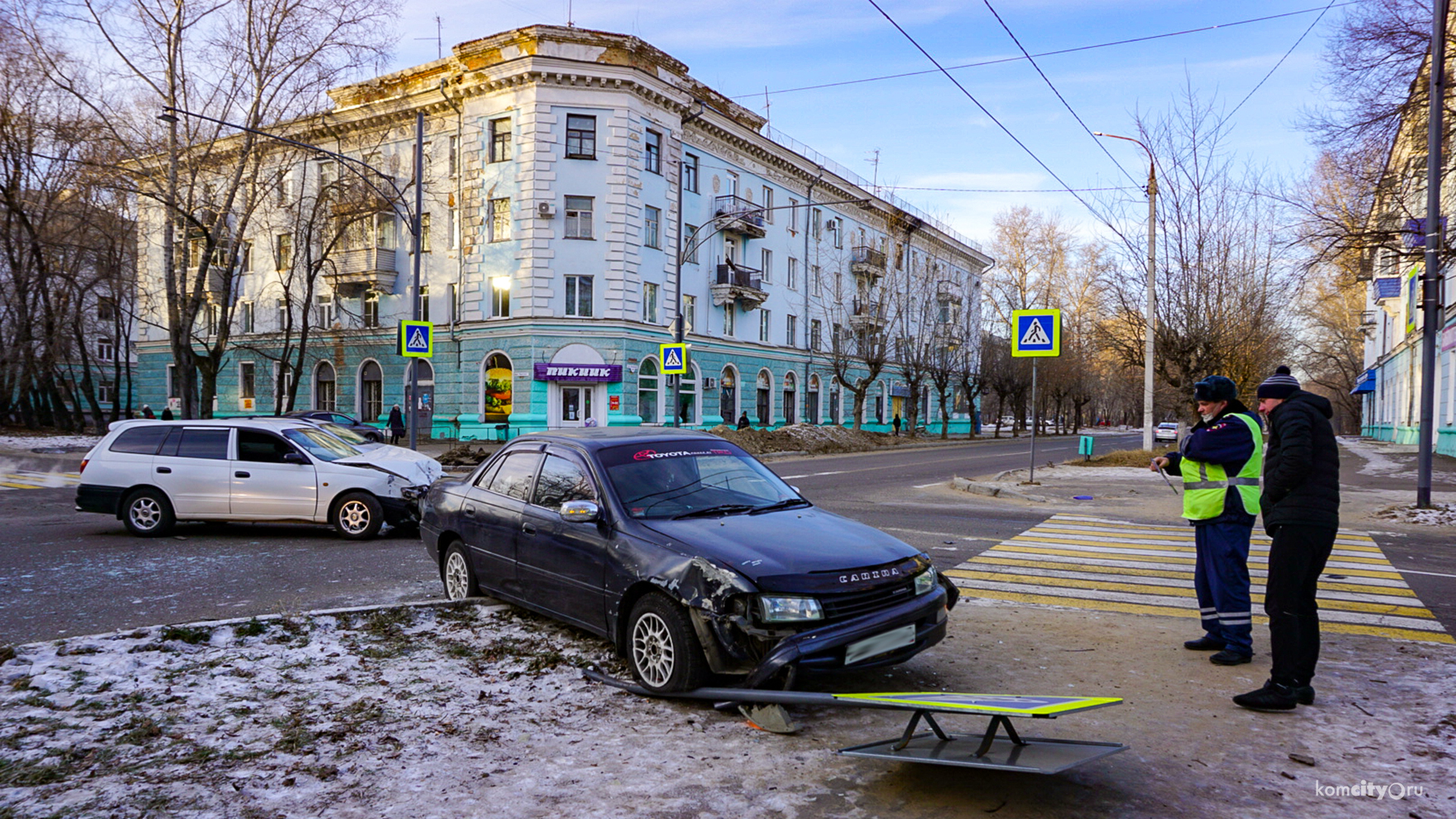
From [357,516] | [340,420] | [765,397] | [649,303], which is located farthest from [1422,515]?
[765,397]

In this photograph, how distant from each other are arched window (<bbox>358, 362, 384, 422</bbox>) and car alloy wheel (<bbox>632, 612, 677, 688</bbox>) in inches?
1509

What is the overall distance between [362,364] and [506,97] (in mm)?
13860

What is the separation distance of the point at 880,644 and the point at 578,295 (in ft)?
105

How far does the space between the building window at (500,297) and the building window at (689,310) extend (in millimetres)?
7518

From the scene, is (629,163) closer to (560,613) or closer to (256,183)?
(256,183)

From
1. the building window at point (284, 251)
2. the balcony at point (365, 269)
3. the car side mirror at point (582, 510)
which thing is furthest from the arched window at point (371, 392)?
the car side mirror at point (582, 510)

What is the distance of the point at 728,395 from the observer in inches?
1684

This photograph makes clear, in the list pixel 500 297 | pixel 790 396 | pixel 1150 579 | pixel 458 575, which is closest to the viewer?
pixel 458 575

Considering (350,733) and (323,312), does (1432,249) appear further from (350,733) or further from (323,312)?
(323,312)

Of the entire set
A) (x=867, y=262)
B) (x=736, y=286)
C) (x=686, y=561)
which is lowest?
(x=686, y=561)

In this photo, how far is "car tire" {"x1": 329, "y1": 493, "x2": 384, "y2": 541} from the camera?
11.2m

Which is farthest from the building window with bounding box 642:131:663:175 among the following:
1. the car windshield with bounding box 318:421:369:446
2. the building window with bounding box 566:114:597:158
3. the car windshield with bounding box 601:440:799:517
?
the car windshield with bounding box 601:440:799:517

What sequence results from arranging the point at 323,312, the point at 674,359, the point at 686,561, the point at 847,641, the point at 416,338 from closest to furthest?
the point at 847,641, the point at 686,561, the point at 416,338, the point at 674,359, the point at 323,312

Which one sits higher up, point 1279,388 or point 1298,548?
point 1279,388
